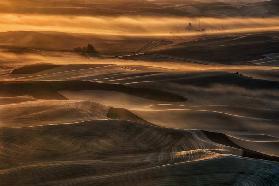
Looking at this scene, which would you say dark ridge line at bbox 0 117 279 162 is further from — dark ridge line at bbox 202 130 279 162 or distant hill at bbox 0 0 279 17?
distant hill at bbox 0 0 279 17

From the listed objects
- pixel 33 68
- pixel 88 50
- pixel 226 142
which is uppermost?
pixel 88 50

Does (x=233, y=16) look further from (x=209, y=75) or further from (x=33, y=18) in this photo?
(x=209, y=75)

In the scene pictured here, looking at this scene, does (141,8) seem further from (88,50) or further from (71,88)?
(71,88)

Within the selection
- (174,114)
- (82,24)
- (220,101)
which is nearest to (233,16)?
(82,24)

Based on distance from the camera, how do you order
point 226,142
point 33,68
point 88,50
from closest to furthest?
point 226,142, point 33,68, point 88,50

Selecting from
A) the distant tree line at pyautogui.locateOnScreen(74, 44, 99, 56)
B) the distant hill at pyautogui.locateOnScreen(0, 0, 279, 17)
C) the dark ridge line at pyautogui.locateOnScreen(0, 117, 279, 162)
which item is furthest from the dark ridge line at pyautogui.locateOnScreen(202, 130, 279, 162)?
the distant hill at pyautogui.locateOnScreen(0, 0, 279, 17)

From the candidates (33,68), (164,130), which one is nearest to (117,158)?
(164,130)

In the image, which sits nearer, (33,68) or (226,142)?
(226,142)

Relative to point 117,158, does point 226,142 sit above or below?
below

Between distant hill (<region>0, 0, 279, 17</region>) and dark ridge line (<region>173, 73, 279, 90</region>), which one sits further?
distant hill (<region>0, 0, 279, 17</region>)

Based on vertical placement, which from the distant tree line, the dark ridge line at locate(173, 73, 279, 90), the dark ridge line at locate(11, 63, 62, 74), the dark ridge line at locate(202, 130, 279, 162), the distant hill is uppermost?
the distant hill

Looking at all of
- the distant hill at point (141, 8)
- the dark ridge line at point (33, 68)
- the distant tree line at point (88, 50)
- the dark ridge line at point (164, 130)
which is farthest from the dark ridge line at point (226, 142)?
the distant hill at point (141, 8)

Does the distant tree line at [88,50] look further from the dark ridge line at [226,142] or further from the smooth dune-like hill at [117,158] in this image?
the smooth dune-like hill at [117,158]
